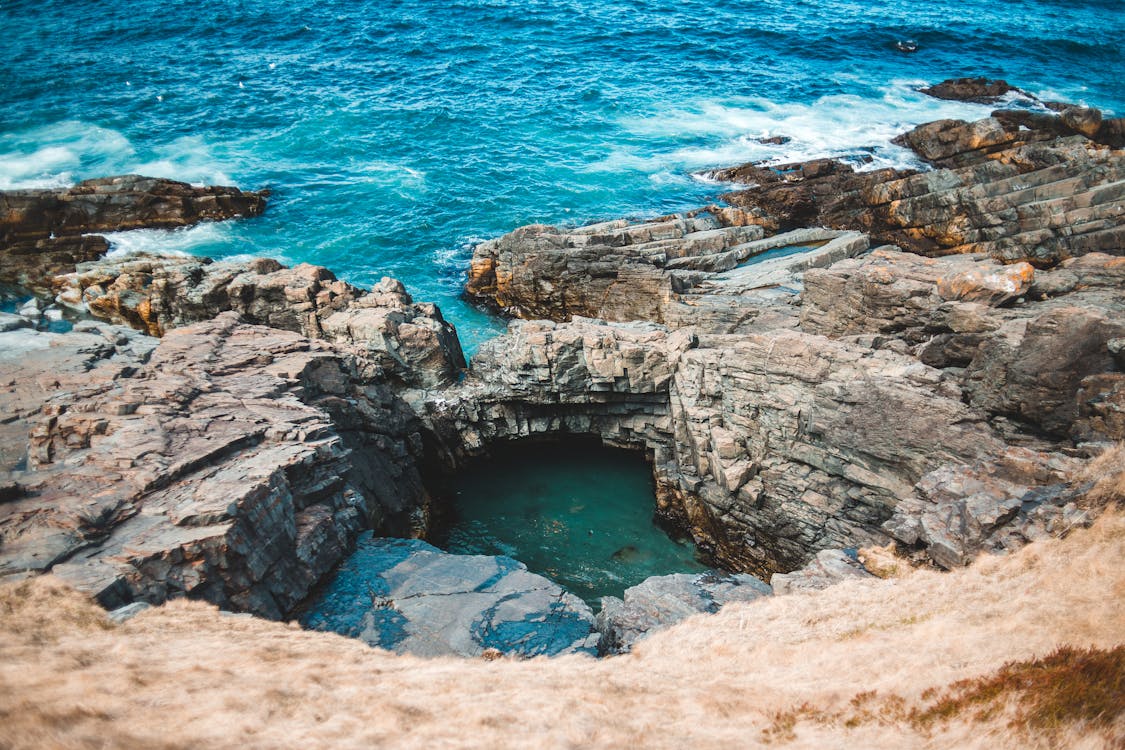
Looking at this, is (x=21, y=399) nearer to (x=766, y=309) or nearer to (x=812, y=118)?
(x=766, y=309)

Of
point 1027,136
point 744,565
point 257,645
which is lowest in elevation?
point 744,565

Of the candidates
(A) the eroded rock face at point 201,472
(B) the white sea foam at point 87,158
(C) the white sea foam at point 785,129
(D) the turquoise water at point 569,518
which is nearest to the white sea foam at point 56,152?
(B) the white sea foam at point 87,158

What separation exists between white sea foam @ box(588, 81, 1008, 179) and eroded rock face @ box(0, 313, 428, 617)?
38.1 metres

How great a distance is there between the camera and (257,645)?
44.8 feet

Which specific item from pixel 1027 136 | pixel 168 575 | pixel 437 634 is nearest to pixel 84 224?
pixel 168 575

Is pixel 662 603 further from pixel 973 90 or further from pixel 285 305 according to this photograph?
pixel 973 90

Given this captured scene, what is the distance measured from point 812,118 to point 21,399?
6270 cm

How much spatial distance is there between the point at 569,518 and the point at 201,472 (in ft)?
48.4

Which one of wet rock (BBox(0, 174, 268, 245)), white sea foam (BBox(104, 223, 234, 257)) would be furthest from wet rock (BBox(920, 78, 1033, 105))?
white sea foam (BBox(104, 223, 234, 257))

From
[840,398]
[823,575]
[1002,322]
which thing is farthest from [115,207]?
[1002,322]

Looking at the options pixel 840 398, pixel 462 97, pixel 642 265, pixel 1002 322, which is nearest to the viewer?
pixel 1002 322

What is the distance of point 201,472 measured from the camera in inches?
715

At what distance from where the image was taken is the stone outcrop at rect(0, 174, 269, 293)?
42156 millimetres

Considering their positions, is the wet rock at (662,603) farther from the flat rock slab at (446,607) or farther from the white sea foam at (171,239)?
the white sea foam at (171,239)
